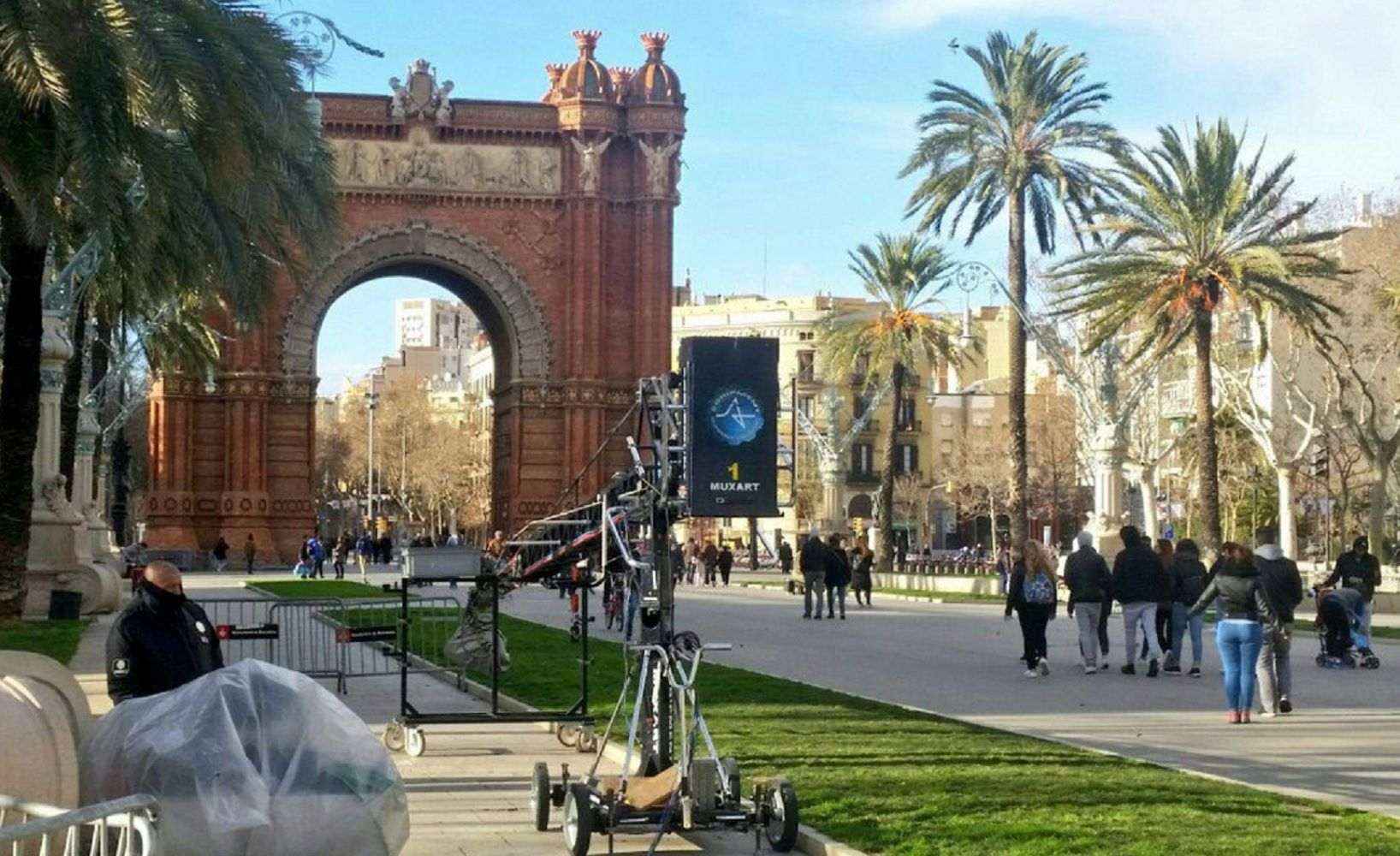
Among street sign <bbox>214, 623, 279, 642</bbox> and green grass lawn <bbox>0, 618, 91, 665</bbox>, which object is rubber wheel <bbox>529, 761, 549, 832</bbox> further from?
green grass lawn <bbox>0, 618, 91, 665</bbox>

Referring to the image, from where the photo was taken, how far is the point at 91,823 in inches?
235

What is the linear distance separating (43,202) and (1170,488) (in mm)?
65044

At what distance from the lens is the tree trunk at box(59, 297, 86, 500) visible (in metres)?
35.9

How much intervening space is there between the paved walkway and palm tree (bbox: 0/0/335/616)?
7022mm

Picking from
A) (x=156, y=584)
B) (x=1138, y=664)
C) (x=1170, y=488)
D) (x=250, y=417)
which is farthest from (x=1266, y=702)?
(x=1170, y=488)

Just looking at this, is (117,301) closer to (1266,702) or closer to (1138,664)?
(1138,664)

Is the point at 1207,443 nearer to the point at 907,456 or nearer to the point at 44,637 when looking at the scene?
the point at 44,637

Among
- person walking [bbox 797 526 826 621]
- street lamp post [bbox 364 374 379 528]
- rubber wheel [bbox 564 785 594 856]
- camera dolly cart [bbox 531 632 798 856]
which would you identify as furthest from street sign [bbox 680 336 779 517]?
street lamp post [bbox 364 374 379 528]

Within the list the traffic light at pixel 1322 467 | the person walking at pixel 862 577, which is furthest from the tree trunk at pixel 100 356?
the traffic light at pixel 1322 467

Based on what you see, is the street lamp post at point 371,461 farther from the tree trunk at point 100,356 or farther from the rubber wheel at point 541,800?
the rubber wheel at point 541,800

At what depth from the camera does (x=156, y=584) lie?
10719 mm

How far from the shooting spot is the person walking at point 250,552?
197ft

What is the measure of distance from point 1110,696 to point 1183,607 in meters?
3.16

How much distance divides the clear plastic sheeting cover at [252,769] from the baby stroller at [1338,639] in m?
16.5
